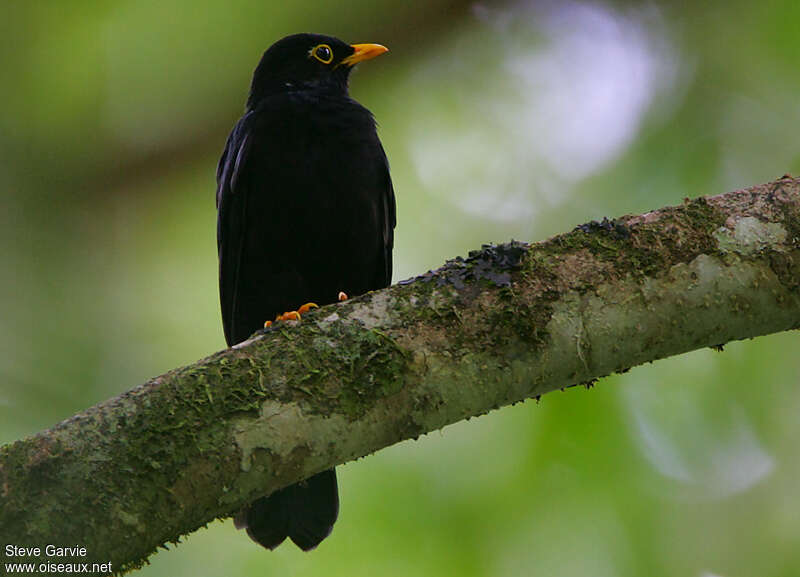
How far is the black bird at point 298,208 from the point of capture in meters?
4.60

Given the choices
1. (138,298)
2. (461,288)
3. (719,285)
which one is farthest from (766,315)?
(138,298)

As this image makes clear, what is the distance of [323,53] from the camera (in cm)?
544

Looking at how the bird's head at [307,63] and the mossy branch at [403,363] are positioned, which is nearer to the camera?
the mossy branch at [403,363]

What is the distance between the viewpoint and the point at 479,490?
16.8 feet

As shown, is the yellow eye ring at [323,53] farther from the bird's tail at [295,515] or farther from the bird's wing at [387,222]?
the bird's tail at [295,515]

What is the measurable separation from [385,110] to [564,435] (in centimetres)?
277

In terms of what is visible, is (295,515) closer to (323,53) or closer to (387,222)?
(387,222)

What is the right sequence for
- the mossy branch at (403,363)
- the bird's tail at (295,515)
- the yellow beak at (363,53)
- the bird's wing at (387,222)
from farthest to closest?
the yellow beak at (363,53) < the bird's wing at (387,222) < the bird's tail at (295,515) < the mossy branch at (403,363)

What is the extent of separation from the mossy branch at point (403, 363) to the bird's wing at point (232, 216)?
1.98 meters

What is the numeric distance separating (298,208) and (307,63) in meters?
1.25

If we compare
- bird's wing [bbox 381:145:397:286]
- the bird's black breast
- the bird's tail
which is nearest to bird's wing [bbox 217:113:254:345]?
the bird's black breast

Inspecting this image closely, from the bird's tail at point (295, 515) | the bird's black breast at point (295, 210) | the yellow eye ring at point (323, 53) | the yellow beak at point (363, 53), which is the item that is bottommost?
the bird's tail at point (295, 515)

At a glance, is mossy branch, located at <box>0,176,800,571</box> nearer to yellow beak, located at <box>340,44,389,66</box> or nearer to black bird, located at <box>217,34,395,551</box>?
black bird, located at <box>217,34,395,551</box>

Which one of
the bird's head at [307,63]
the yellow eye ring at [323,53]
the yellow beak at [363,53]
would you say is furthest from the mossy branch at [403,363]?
the yellow eye ring at [323,53]
